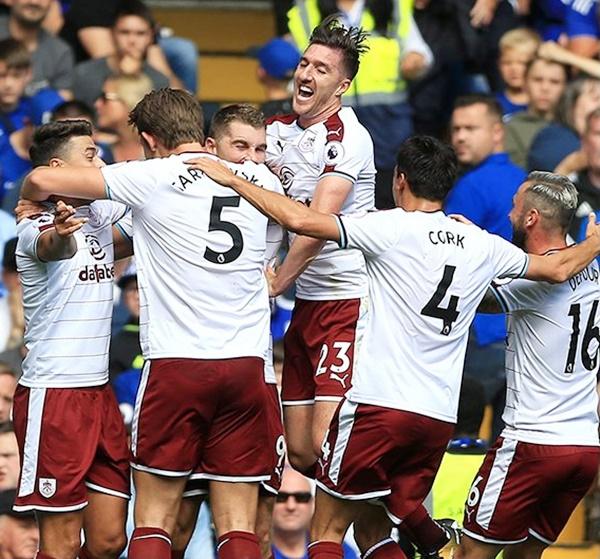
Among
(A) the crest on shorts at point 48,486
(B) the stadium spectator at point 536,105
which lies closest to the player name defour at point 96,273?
(A) the crest on shorts at point 48,486

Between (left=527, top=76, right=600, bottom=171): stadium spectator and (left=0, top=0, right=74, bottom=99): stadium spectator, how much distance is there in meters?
3.58

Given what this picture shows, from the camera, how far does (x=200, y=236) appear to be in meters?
7.68

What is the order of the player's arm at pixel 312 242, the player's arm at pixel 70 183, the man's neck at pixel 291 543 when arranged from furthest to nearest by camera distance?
the man's neck at pixel 291 543 → the player's arm at pixel 312 242 → the player's arm at pixel 70 183

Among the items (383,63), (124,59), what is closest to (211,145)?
(383,63)

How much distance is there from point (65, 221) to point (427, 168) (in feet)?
5.46

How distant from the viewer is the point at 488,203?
11609mm

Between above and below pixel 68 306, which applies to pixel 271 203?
above

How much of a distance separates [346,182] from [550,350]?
1256 mm

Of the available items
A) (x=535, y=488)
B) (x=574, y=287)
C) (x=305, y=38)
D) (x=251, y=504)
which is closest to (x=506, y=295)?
(x=574, y=287)

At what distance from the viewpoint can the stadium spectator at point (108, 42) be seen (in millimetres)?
13677

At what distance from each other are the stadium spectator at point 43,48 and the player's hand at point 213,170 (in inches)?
235

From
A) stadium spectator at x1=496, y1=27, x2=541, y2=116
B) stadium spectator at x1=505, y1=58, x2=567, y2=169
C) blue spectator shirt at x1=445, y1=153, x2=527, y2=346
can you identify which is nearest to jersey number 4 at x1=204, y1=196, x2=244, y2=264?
blue spectator shirt at x1=445, y1=153, x2=527, y2=346

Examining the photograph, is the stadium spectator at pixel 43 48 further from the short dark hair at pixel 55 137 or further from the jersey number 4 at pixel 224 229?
the jersey number 4 at pixel 224 229

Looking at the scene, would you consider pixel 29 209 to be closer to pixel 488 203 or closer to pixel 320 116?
pixel 320 116
